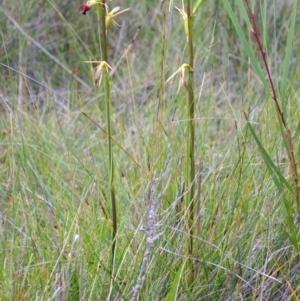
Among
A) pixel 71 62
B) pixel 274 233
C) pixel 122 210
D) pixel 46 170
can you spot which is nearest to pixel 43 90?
pixel 71 62

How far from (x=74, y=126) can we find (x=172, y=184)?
1331 mm

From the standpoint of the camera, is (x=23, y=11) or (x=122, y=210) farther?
(x=23, y=11)

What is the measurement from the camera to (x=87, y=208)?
→ 2.10 meters

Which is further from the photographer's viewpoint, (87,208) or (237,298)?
(87,208)

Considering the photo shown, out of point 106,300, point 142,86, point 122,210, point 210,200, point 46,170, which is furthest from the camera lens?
point 142,86

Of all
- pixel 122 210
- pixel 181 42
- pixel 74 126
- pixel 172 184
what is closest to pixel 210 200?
pixel 172 184

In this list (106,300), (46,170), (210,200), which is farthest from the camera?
(46,170)

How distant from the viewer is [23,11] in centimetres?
407

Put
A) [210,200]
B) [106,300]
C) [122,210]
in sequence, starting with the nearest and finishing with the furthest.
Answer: [106,300] → [210,200] → [122,210]

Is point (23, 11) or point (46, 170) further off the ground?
point (23, 11)

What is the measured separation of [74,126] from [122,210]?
3.91 ft

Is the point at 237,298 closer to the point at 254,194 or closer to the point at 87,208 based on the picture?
the point at 254,194

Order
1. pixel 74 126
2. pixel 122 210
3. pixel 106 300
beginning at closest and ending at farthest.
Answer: pixel 106 300, pixel 122 210, pixel 74 126

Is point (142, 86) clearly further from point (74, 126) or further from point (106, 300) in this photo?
point (106, 300)
